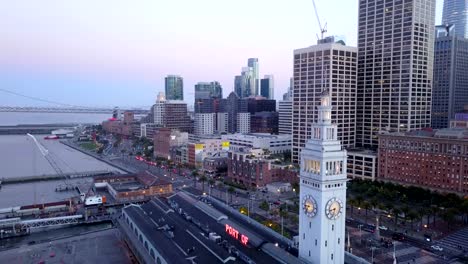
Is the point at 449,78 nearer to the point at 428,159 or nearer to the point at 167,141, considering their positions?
the point at 428,159

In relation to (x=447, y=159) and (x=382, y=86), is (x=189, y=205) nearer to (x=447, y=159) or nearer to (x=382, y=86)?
(x=447, y=159)

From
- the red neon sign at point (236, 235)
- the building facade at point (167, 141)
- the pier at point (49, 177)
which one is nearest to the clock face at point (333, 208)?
the red neon sign at point (236, 235)

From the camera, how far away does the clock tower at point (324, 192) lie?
3238 centimetres

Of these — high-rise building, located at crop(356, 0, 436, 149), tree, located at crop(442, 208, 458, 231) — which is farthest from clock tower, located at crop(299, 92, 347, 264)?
high-rise building, located at crop(356, 0, 436, 149)

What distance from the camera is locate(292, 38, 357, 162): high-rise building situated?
108 metres

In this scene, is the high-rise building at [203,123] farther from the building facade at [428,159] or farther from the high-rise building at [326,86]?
the building facade at [428,159]

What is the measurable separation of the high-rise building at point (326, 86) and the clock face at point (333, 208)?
75.4m

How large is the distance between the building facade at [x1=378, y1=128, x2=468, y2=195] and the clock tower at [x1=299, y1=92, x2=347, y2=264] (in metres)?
52.0

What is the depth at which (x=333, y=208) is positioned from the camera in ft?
107

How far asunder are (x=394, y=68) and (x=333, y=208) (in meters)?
89.2

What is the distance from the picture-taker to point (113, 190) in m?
84.2

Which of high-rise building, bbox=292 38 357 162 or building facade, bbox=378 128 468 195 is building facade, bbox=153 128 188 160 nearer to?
high-rise building, bbox=292 38 357 162

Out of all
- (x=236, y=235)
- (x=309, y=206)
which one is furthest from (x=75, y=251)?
(x=309, y=206)

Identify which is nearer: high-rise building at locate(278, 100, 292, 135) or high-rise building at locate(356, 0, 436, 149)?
high-rise building at locate(356, 0, 436, 149)
